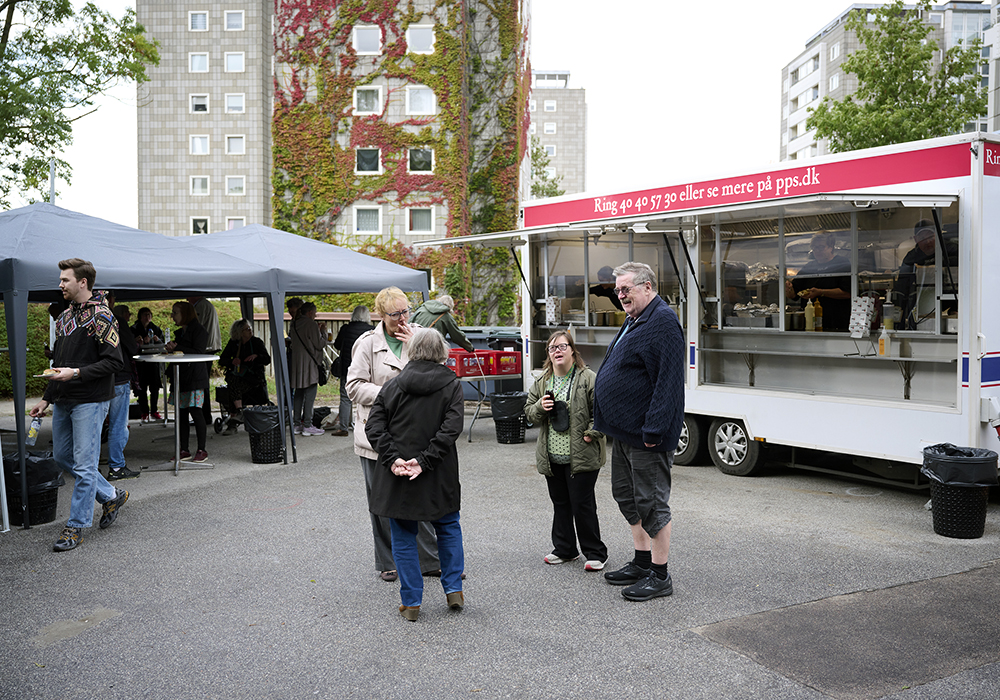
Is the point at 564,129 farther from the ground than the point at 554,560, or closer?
farther from the ground

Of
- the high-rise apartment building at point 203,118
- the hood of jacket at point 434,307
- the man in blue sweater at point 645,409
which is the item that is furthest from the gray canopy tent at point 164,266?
the high-rise apartment building at point 203,118

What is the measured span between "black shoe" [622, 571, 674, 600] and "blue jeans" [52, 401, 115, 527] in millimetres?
3994

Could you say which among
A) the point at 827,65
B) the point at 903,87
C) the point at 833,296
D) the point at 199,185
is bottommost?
the point at 833,296

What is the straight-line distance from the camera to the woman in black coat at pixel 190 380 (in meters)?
10.0

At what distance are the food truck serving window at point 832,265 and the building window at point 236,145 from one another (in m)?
44.6

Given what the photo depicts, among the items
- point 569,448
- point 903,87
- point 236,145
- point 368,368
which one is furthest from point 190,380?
point 236,145

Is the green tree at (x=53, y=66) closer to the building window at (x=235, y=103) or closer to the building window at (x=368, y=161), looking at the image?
the building window at (x=368, y=161)

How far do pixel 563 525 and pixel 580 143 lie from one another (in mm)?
86855

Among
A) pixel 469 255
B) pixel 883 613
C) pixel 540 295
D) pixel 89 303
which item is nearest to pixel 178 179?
pixel 469 255

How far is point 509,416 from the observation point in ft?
36.6

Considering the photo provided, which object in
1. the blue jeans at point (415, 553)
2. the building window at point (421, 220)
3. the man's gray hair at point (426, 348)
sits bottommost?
the blue jeans at point (415, 553)

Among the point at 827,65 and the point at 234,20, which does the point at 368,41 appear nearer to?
the point at 234,20

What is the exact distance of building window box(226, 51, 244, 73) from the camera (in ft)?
161

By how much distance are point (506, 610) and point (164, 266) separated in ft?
19.7
